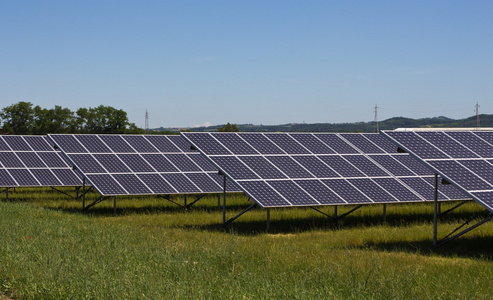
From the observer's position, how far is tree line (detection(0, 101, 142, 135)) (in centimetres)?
10544

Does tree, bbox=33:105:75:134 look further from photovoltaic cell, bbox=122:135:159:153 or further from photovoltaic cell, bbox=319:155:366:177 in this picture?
photovoltaic cell, bbox=319:155:366:177

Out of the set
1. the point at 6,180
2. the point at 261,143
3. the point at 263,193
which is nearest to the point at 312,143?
the point at 261,143

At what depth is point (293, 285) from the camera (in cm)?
1093

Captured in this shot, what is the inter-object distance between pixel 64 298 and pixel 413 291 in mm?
6014

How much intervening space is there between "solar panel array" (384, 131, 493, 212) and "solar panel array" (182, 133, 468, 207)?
3.02m

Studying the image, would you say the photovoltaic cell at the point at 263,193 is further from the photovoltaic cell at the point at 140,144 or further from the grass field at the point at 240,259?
the photovoltaic cell at the point at 140,144

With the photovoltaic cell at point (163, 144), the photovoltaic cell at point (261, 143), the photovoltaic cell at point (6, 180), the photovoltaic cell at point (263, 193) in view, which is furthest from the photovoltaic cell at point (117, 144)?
the photovoltaic cell at point (263, 193)

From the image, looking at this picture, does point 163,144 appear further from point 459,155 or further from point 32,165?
point 459,155

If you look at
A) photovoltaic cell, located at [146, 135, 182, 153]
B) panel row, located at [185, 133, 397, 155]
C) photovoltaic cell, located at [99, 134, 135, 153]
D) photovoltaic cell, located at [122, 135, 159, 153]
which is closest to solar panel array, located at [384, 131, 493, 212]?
panel row, located at [185, 133, 397, 155]

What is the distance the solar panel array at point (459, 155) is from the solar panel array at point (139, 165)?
33.0 feet

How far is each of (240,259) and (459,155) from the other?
7.36 m

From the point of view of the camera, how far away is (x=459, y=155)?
16.7 meters

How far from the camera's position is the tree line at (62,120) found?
10544cm

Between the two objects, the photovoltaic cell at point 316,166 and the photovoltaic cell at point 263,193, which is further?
the photovoltaic cell at point 316,166
